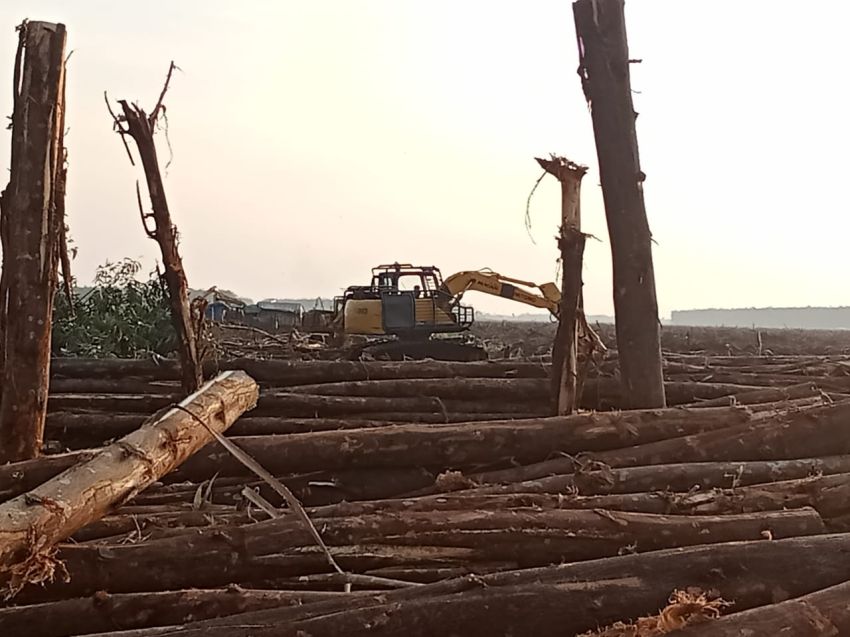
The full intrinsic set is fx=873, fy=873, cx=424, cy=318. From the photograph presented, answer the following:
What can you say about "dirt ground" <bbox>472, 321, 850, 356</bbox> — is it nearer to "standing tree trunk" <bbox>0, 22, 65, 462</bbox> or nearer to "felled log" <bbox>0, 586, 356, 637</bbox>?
"standing tree trunk" <bbox>0, 22, 65, 462</bbox>

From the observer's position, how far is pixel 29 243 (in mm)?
4668

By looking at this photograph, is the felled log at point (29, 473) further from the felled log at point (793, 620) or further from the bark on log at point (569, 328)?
the felled log at point (793, 620)

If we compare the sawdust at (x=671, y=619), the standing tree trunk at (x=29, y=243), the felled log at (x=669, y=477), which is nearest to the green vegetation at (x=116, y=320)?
the standing tree trunk at (x=29, y=243)

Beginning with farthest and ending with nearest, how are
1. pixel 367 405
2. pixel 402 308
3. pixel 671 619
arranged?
pixel 402 308 < pixel 367 405 < pixel 671 619

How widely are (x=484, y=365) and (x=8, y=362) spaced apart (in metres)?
3.39

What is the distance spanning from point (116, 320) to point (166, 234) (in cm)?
461

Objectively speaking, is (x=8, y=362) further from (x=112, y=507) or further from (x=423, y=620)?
(x=423, y=620)

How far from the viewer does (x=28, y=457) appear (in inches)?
183

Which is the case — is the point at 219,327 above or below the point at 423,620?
above

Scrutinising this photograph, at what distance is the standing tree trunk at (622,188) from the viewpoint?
17.4 feet

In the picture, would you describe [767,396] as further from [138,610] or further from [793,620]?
[138,610]

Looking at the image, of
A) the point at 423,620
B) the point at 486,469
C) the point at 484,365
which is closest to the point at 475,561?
the point at 423,620

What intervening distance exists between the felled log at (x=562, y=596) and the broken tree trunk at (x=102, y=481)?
0.84 meters

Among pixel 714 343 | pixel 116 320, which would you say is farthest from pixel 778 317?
pixel 116 320
